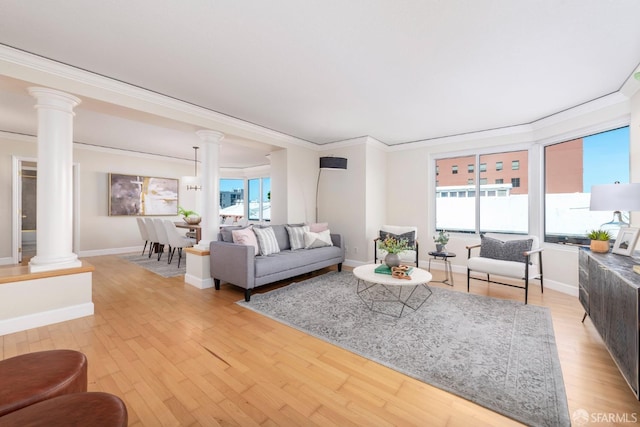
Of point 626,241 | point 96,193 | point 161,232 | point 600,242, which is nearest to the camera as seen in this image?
point 626,241

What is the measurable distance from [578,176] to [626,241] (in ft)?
6.08

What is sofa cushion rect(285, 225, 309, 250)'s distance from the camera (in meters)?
4.77

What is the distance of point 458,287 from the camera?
4.20 metres

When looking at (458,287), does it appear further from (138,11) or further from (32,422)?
(138,11)

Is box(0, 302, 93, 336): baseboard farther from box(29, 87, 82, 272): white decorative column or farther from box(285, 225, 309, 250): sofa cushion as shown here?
box(285, 225, 309, 250): sofa cushion

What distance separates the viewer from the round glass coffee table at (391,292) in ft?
10.1

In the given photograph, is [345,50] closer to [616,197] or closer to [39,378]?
[616,197]

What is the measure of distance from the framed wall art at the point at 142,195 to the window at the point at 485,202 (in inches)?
273

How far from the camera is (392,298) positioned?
12.0ft

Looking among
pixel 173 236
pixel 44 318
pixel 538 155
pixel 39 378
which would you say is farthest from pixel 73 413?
pixel 538 155

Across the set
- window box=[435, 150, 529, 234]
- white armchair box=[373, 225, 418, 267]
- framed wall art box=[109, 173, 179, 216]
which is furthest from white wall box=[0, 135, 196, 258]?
window box=[435, 150, 529, 234]

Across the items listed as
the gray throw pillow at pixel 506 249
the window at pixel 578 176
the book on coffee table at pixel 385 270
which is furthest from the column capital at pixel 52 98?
the window at pixel 578 176

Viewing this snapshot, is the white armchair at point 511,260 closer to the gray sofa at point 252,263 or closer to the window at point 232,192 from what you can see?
the gray sofa at point 252,263

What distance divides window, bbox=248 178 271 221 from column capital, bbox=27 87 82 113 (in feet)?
19.4
